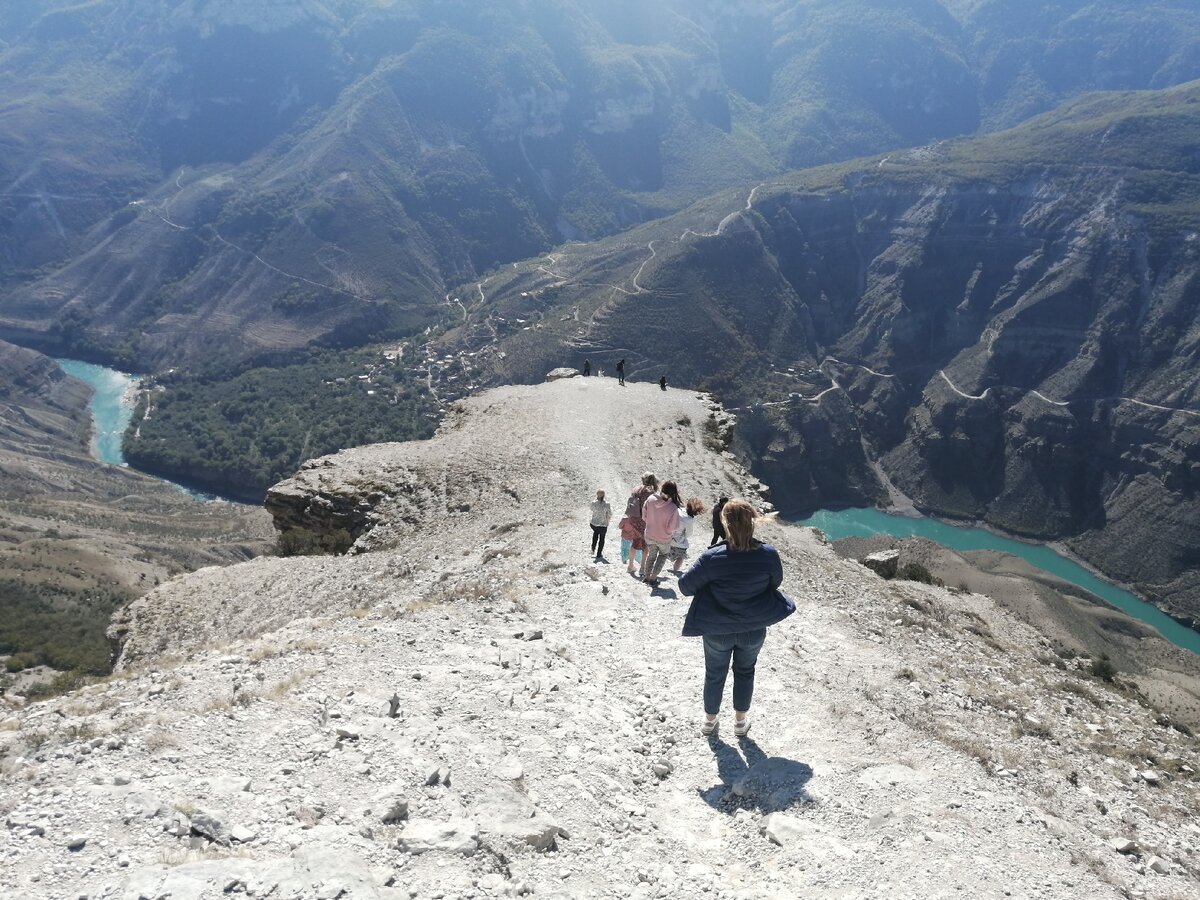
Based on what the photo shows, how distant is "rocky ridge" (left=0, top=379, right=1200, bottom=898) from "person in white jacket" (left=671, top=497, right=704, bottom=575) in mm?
949

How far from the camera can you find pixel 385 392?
101938 millimetres

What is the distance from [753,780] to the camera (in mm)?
7562

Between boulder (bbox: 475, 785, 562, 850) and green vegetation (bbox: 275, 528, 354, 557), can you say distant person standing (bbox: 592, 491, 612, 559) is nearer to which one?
boulder (bbox: 475, 785, 562, 850)

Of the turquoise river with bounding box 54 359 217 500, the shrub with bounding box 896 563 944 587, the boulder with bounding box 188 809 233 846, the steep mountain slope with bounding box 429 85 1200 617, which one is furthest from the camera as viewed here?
the turquoise river with bounding box 54 359 217 500

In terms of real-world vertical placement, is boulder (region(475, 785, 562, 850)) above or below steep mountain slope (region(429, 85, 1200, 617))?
below

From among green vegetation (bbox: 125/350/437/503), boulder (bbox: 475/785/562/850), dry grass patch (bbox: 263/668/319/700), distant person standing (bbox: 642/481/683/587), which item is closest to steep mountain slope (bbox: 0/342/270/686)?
green vegetation (bbox: 125/350/437/503)

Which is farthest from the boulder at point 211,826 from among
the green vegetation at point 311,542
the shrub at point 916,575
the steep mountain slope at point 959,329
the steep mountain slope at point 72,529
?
the steep mountain slope at point 959,329

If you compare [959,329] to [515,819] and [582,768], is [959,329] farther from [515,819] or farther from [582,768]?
[515,819]

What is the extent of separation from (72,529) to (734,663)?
6694 cm

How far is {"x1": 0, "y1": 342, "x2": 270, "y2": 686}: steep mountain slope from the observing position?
1724 inches

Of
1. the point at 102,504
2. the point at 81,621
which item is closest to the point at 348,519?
the point at 81,621

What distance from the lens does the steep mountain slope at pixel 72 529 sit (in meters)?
43.8

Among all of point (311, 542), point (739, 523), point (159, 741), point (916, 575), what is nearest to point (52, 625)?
point (311, 542)

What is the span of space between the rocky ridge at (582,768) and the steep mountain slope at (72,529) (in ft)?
51.4
